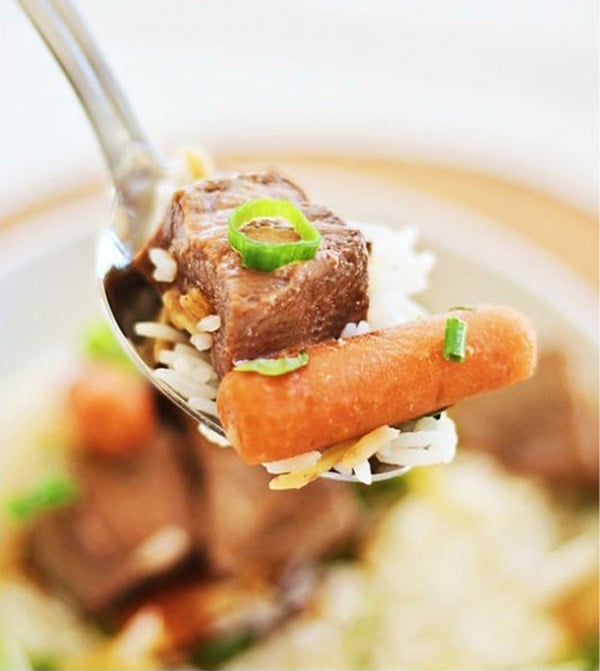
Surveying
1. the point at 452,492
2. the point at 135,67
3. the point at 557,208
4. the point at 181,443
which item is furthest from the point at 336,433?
the point at 135,67

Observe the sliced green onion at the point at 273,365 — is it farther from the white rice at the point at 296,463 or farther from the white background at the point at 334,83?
the white background at the point at 334,83

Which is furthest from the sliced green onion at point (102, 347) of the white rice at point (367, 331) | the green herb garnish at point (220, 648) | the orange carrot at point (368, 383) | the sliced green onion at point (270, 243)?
the orange carrot at point (368, 383)

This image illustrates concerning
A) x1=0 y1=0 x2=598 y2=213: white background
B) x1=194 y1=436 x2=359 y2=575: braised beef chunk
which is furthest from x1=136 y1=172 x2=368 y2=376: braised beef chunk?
x1=0 y1=0 x2=598 y2=213: white background

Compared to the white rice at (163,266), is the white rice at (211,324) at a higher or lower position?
lower

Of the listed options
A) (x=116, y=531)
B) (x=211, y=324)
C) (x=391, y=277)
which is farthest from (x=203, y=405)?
(x=116, y=531)

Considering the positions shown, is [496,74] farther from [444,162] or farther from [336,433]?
[336,433]

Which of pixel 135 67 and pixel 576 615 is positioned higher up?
pixel 135 67
